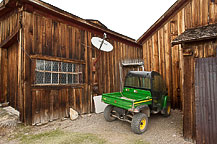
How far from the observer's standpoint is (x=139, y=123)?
4.46 meters

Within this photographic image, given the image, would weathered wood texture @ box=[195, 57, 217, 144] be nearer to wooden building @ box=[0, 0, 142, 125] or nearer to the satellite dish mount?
the satellite dish mount

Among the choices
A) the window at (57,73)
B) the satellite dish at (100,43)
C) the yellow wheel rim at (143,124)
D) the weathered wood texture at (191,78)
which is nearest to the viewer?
the weathered wood texture at (191,78)

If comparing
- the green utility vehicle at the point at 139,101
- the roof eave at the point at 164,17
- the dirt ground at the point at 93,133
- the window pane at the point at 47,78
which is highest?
the roof eave at the point at 164,17

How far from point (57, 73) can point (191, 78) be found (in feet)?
17.5

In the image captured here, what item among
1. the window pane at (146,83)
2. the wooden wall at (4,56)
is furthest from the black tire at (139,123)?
the wooden wall at (4,56)

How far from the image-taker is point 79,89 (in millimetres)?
6672

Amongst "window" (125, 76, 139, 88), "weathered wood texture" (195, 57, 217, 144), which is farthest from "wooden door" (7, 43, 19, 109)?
"weathered wood texture" (195, 57, 217, 144)

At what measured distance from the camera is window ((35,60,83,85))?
17.6 feet

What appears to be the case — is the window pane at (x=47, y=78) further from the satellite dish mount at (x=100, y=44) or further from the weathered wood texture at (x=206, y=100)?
the weathered wood texture at (x=206, y=100)

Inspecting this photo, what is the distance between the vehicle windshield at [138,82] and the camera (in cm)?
548

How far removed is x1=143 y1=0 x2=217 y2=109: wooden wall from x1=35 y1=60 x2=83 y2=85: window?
5.30m

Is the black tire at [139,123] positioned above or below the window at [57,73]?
below

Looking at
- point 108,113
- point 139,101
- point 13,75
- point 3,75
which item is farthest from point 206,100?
point 3,75

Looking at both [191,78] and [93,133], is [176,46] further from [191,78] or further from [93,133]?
[93,133]
